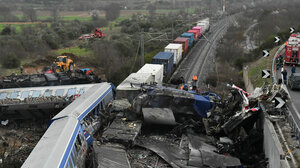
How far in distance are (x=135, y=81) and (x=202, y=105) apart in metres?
6.16

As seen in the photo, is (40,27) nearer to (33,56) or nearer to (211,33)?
(33,56)

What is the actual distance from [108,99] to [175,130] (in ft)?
21.4

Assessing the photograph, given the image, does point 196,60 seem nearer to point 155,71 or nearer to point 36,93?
point 155,71

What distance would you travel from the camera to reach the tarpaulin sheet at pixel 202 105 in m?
14.0

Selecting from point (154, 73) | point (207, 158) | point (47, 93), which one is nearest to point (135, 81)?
point (154, 73)

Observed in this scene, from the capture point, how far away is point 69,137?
1029cm

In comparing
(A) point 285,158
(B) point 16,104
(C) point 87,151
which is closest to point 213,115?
(A) point 285,158

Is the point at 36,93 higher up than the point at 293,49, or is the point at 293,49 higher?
the point at 293,49

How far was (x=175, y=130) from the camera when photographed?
13.1 m

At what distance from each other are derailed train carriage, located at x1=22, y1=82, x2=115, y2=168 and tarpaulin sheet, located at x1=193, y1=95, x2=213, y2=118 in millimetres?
5066

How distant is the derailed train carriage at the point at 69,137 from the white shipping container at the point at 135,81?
75.4 inches

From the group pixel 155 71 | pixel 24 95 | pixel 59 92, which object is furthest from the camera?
pixel 155 71

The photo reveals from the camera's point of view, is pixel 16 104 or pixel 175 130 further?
pixel 16 104

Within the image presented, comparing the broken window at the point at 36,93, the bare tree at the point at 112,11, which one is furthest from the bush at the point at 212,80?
the bare tree at the point at 112,11
